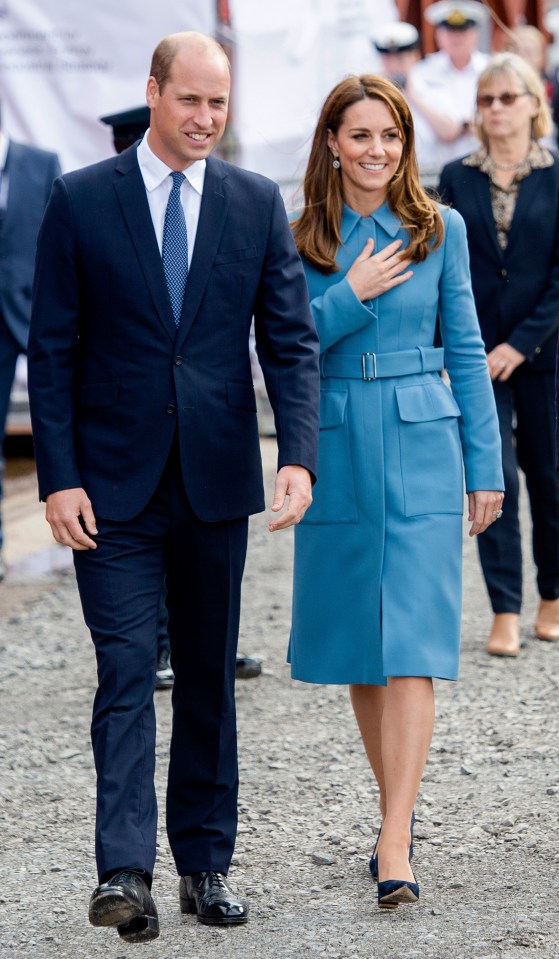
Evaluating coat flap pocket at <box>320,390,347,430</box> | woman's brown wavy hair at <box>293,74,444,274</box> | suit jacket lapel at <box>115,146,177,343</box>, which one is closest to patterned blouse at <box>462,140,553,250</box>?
woman's brown wavy hair at <box>293,74,444,274</box>

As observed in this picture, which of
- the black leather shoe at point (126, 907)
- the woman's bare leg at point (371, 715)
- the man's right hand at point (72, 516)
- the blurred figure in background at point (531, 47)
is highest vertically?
the blurred figure in background at point (531, 47)

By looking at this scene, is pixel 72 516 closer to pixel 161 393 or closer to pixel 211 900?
pixel 161 393

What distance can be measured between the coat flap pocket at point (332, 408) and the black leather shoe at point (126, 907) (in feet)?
3.92

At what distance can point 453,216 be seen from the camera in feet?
13.7

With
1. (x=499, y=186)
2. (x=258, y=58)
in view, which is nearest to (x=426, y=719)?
(x=499, y=186)

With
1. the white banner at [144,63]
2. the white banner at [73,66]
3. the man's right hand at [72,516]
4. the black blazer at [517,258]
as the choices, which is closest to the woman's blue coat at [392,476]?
the man's right hand at [72,516]

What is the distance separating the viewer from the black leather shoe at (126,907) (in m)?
3.45

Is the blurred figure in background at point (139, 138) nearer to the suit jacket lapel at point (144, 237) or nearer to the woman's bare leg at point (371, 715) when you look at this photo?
the woman's bare leg at point (371, 715)

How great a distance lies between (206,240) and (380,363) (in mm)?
591

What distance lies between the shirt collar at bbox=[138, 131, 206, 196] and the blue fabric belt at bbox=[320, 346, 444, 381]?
0.59 meters

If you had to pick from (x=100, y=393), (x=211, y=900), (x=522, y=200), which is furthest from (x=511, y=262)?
(x=211, y=900)

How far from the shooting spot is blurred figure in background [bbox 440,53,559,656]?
6293 mm

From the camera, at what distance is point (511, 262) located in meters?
6.34

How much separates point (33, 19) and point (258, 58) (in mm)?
1569
